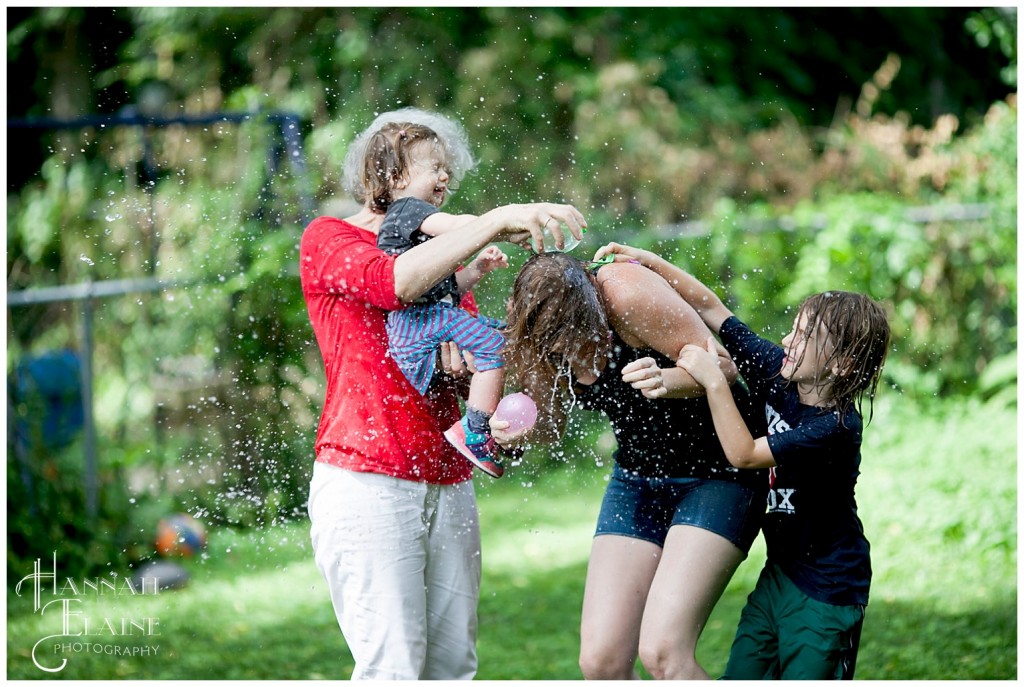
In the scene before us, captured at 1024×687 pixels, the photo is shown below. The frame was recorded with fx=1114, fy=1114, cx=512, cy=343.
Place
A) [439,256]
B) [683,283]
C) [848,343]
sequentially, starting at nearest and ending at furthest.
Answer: [439,256] < [848,343] < [683,283]

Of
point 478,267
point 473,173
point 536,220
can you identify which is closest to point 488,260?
point 478,267

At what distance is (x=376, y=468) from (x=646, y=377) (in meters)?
0.72

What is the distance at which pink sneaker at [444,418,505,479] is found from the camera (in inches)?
112

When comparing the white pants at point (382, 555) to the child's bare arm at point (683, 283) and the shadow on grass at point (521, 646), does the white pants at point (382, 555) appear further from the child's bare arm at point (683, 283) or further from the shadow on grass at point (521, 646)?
the shadow on grass at point (521, 646)

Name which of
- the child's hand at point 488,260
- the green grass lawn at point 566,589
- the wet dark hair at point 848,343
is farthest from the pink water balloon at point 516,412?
the green grass lawn at point 566,589

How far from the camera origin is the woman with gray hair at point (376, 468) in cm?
279

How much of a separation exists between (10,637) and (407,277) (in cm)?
340

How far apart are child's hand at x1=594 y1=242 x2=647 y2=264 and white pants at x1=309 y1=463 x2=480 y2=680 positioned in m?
0.76

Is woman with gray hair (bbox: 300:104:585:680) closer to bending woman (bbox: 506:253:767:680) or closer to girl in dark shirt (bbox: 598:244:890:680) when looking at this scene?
bending woman (bbox: 506:253:767:680)

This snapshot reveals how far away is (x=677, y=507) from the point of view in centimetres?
304

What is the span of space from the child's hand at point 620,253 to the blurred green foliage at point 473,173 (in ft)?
9.38

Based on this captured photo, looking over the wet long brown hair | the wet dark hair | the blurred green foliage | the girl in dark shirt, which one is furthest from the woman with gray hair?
the blurred green foliage

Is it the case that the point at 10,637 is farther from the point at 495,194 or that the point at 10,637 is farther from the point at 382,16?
the point at 382,16

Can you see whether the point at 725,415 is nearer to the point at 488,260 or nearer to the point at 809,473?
the point at 809,473
